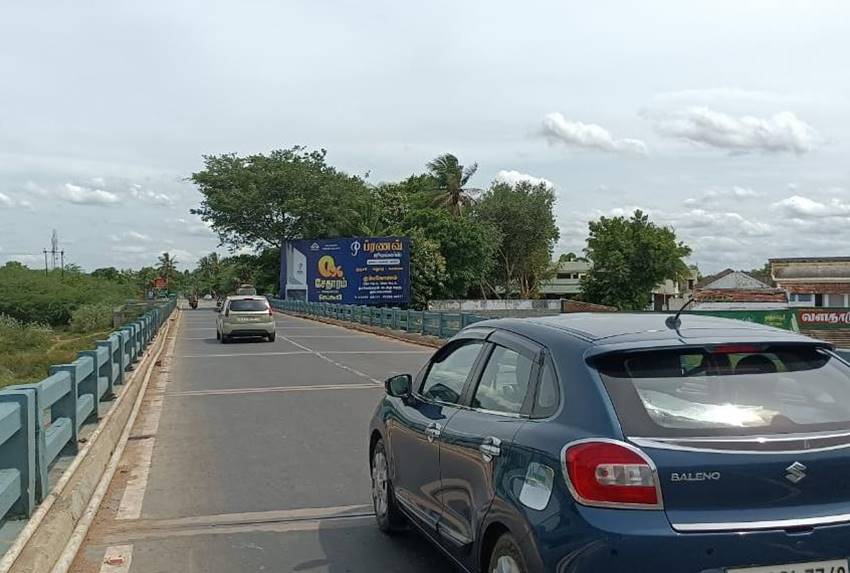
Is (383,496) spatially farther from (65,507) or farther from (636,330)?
(636,330)

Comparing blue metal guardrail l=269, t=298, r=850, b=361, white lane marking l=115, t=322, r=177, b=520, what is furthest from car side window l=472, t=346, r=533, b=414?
blue metal guardrail l=269, t=298, r=850, b=361

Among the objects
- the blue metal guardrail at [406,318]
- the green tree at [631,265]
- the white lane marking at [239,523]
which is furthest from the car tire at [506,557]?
the green tree at [631,265]

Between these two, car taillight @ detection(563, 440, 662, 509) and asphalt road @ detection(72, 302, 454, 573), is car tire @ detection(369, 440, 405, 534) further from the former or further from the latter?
car taillight @ detection(563, 440, 662, 509)

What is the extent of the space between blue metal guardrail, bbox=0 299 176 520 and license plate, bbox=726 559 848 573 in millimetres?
4039

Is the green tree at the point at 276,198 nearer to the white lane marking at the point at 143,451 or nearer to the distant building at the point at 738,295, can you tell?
the distant building at the point at 738,295

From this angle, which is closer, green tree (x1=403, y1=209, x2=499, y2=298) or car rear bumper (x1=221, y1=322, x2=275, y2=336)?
car rear bumper (x1=221, y1=322, x2=275, y2=336)

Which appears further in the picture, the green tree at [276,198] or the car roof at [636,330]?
the green tree at [276,198]

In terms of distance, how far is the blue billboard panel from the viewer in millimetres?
52594

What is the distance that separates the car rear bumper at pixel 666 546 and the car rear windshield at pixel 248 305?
1007 inches

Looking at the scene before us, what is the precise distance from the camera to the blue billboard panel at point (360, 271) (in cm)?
5259

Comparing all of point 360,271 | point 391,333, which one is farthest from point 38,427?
point 360,271

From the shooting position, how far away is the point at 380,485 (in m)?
5.98

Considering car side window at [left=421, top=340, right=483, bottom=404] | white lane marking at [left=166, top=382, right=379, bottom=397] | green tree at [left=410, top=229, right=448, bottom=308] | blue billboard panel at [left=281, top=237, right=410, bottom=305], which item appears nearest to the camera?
car side window at [left=421, top=340, right=483, bottom=404]

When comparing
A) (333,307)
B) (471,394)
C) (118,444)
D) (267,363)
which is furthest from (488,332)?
(333,307)
